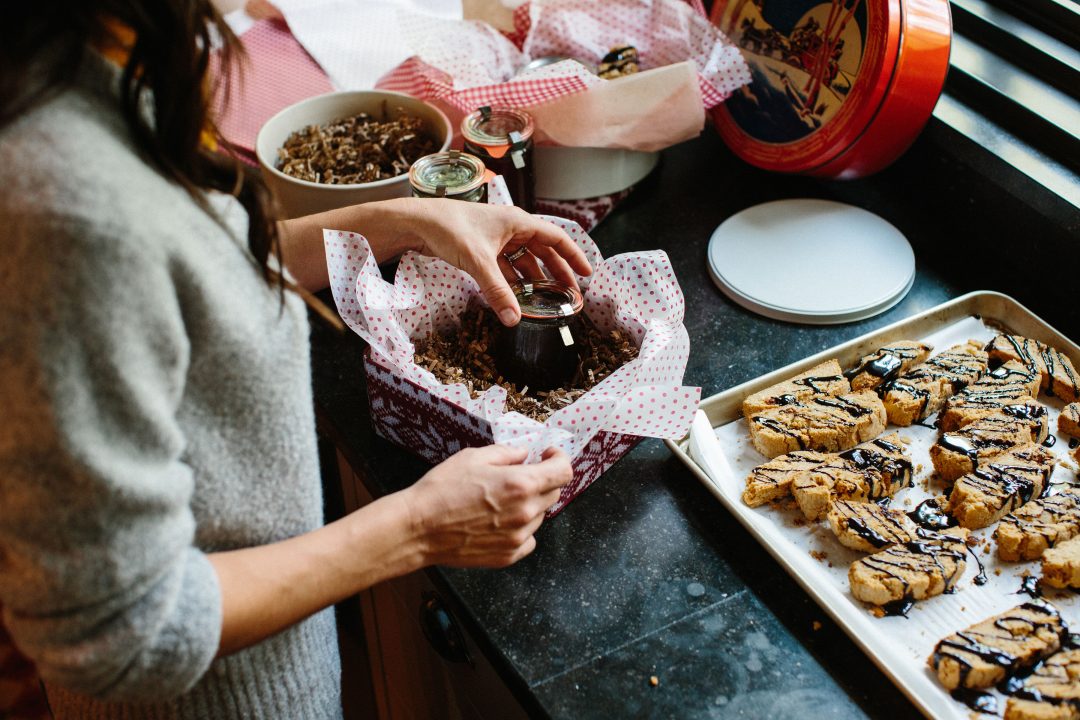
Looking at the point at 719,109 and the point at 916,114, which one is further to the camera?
the point at 719,109

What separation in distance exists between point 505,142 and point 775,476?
0.57 metres

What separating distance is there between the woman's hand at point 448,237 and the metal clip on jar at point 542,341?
3 cm

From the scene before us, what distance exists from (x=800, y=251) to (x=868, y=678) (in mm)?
655

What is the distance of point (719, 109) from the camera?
144 centimetres

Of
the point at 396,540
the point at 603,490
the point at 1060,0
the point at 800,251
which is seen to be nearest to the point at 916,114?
the point at 800,251

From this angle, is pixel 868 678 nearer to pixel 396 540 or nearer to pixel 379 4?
pixel 396 540

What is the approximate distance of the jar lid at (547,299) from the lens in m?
0.95

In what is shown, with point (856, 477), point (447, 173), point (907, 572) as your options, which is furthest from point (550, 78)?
point (907, 572)

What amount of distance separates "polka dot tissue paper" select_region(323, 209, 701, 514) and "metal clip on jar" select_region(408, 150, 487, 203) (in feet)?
0.36

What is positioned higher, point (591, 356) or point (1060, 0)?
point (1060, 0)

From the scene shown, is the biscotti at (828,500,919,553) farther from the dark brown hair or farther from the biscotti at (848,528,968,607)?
the dark brown hair

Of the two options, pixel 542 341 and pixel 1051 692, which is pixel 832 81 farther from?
pixel 1051 692

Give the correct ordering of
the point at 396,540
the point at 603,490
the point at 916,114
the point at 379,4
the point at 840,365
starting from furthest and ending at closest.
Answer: the point at 379,4 < the point at 916,114 < the point at 840,365 < the point at 603,490 < the point at 396,540

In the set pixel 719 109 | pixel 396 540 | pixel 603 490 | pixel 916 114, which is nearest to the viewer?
pixel 396 540
